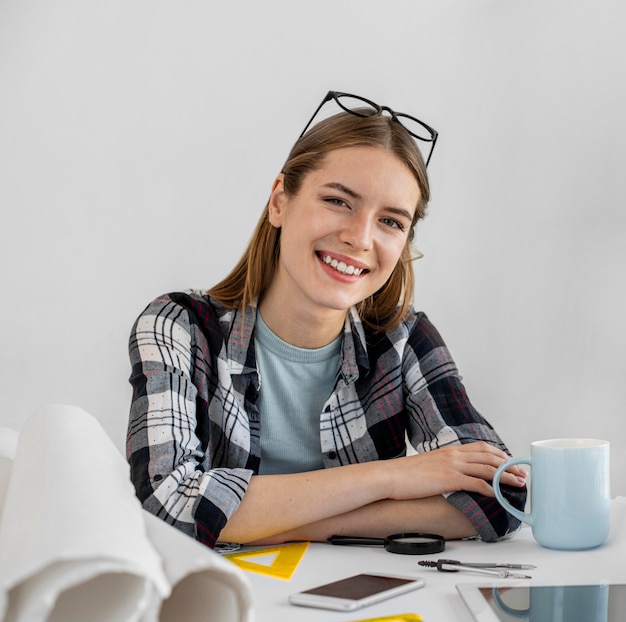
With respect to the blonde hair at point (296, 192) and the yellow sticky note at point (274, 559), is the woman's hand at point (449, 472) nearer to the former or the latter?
the yellow sticky note at point (274, 559)

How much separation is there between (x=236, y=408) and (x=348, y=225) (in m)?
0.35

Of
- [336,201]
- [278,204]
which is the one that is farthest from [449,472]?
[278,204]

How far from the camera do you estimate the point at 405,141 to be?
1.42 metres

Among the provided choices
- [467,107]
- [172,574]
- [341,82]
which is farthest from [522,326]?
[172,574]

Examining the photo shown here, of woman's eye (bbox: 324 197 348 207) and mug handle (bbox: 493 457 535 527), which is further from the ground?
woman's eye (bbox: 324 197 348 207)

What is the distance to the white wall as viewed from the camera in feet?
6.81

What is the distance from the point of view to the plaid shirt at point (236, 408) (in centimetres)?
113

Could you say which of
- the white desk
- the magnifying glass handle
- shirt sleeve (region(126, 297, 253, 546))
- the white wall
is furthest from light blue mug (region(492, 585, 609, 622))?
the white wall

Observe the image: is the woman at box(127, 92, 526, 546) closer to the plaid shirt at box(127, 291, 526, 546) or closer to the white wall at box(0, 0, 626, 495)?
the plaid shirt at box(127, 291, 526, 546)

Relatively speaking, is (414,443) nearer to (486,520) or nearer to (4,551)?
(486,520)

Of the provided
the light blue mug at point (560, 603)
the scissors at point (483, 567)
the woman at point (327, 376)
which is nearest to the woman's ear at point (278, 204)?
the woman at point (327, 376)

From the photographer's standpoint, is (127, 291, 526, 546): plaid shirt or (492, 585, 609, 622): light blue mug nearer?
(492, 585, 609, 622): light blue mug

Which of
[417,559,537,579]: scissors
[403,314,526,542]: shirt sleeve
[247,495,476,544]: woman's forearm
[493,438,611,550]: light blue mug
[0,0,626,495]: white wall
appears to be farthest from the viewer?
[0,0,626,495]: white wall

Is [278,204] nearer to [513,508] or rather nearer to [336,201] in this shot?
[336,201]
